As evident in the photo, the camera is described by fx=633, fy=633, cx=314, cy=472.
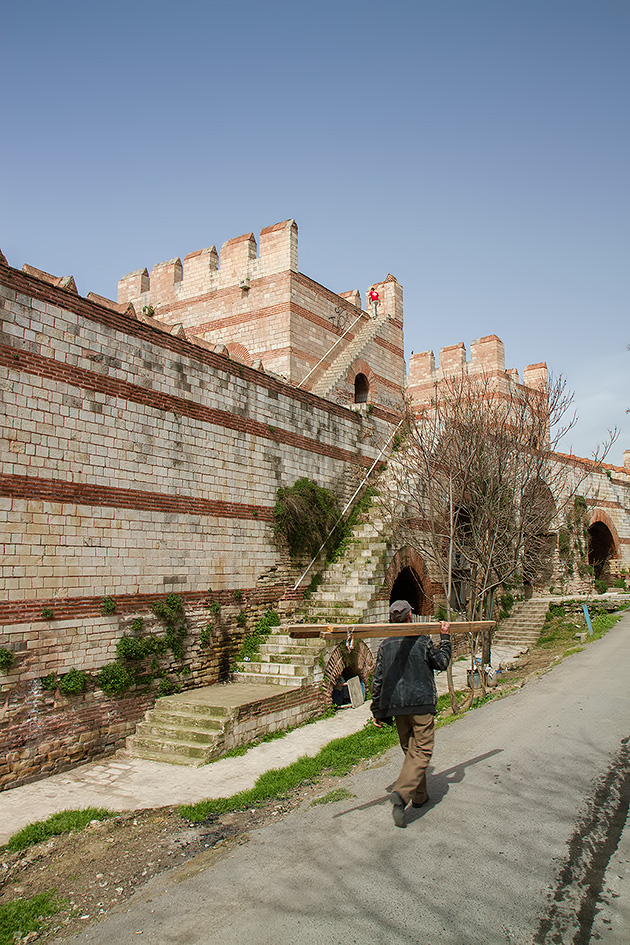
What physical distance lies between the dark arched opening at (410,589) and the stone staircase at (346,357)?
17.6 feet

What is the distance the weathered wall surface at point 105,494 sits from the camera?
25.3 feet

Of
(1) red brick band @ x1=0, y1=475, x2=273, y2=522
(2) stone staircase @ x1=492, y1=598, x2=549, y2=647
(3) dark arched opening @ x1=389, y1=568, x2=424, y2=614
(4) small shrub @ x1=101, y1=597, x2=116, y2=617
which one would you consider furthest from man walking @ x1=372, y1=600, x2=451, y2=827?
(2) stone staircase @ x1=492, y1=598, x2=549, y2=647

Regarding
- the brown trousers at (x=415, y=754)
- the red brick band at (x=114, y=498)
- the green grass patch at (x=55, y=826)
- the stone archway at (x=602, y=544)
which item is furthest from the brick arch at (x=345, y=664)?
the stone archway at (x=602, y=544)

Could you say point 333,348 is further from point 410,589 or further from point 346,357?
point 410,589

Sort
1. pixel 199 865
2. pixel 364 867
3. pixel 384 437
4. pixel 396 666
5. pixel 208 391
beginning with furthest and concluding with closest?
pixel 384 437, pixel 208 391, pixel 396 666, pixel 199 865, pixel 364 867

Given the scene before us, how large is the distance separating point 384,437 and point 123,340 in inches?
336

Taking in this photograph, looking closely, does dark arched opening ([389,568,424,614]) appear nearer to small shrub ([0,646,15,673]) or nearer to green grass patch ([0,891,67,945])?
small shrub ([0,646,15,673])

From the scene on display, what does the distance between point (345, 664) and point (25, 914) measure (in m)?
7.46

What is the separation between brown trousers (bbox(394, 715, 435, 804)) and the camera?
→ 4.95 m

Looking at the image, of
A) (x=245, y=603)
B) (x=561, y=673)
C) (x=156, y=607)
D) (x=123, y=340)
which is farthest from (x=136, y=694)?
(x=561, y=673)

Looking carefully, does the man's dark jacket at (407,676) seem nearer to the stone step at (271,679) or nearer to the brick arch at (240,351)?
the stone step at (271,679)

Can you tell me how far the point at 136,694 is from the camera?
883 centimetres

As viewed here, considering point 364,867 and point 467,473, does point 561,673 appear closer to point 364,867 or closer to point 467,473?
point 467,473

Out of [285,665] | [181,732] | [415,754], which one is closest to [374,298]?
[285,665]
